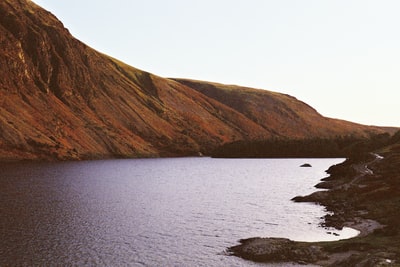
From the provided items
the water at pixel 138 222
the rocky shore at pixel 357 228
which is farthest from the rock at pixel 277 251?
the water at pixel 138 222

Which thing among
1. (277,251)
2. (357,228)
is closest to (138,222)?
(277,251)

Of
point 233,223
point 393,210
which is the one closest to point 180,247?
point 233,223

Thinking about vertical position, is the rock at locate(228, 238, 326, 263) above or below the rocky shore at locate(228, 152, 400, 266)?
below

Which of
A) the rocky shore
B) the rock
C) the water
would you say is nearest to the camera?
the rocky shore

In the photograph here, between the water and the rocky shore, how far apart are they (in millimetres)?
3088

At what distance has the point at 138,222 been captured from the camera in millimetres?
69125

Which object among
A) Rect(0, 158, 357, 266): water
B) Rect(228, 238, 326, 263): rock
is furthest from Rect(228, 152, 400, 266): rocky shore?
Rect(0, 158, 357, 266): water

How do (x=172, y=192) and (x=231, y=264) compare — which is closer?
(x=231, y=264)

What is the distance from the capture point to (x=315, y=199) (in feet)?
297

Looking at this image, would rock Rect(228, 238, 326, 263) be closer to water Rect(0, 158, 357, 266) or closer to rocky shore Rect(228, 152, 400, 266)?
rocky shore Rect(228, 152, 400, 266)

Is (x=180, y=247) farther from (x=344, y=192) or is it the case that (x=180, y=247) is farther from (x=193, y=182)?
(x=193, y=182)

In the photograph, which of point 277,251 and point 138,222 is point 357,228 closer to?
point 277,251

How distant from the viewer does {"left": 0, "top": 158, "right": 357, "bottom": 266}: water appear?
48312 millimetres

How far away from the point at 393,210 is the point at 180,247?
113 feet
